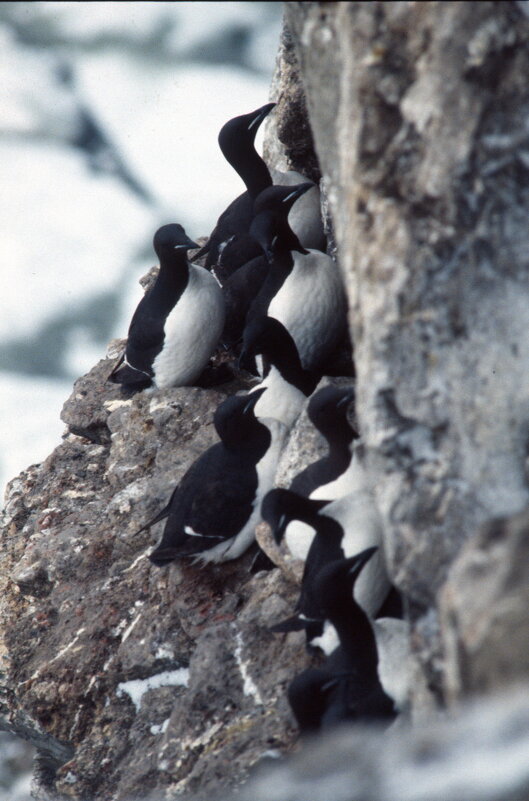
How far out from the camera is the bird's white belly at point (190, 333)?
4801mm

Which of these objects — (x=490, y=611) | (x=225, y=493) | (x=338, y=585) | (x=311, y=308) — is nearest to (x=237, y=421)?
(x=225, y=493)

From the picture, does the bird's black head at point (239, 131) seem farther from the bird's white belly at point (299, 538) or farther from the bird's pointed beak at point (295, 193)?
the bird's white belly at point (299, 538)

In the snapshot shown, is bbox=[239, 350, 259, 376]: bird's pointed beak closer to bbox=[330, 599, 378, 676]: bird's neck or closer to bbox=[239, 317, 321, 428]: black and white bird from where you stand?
bbox=[239, 317, 321, 428]: black and white bird

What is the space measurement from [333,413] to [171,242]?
1645 millimetres

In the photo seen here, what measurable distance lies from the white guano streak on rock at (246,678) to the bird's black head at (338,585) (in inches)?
19.3

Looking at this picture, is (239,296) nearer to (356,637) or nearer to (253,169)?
(253,169)

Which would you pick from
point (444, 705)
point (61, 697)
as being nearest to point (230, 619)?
point (61, 697)

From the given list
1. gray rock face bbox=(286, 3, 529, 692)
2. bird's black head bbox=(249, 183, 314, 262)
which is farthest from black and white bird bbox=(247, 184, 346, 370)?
gray rock face bbox=(286, 3, 529, 692)

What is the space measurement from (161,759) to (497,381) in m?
1.79

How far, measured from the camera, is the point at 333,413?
138 inches

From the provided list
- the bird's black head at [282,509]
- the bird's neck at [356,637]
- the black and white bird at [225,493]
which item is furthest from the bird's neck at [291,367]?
the bird's neck at [356,637]

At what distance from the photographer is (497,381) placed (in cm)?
231

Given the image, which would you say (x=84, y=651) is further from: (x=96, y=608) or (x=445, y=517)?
(x=445, y=517)

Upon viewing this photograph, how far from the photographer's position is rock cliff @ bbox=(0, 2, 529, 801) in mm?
1763
